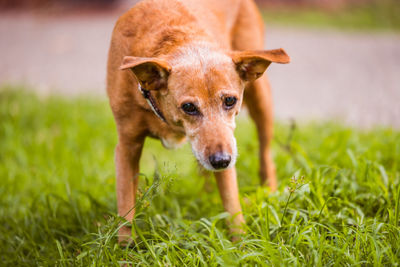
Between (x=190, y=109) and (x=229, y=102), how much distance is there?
0.24m

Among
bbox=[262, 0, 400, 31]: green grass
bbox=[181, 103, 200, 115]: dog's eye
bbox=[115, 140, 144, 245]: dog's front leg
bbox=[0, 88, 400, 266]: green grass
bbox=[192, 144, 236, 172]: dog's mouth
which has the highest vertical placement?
bbox=[262, 0, 400, 31]: green grass

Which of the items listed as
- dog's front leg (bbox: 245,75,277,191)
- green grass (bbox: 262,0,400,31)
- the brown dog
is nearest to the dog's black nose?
the brown dog

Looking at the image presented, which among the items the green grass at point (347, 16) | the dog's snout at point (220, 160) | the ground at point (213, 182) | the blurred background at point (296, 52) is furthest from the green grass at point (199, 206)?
the green grass at point (347, 16)

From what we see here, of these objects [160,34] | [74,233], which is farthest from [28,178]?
[160,34]

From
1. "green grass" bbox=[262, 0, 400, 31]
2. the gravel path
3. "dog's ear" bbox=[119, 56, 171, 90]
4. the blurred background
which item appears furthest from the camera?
"green grass" bbox=[262, 0, 400, 31]

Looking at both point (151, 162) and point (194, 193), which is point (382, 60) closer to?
point (151, 162)

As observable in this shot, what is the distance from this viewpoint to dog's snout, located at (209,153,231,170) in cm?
223

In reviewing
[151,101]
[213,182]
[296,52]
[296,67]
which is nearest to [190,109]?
[151,101]

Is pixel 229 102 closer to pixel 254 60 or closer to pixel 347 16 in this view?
pixel 254 60

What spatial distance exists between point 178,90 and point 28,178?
243cm

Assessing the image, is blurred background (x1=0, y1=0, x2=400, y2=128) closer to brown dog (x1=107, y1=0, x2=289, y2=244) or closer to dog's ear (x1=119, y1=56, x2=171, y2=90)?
brown dog (x1=107, y1=0, x2=289, y2=244)

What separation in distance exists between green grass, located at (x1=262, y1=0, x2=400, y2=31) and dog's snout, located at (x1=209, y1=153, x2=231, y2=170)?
8.50 m

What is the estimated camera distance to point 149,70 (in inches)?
94.2

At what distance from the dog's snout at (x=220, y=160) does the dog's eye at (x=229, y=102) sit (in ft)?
1.14
